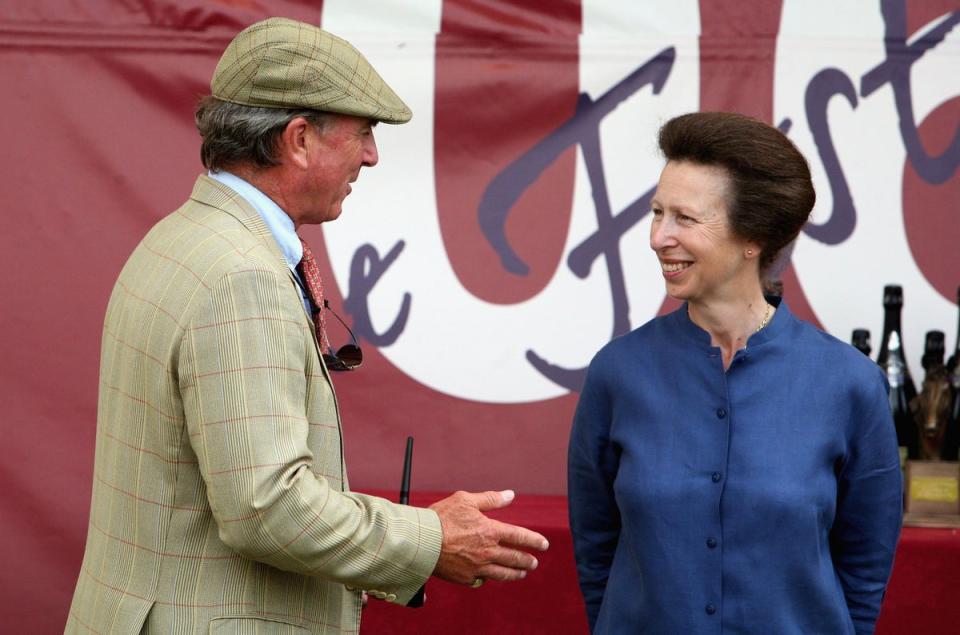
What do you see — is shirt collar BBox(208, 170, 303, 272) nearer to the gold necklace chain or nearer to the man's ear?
the man's ear

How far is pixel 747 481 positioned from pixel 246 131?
0.91 metres

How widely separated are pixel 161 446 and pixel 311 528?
0.23 meters

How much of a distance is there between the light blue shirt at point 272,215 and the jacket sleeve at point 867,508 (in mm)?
891

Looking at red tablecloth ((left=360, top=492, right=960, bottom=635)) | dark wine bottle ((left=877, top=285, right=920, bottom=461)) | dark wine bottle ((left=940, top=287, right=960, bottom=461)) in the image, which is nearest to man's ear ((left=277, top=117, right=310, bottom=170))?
red tablecloth ((left=360, top=492, right=960, bottom=635))

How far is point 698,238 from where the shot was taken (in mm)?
1971

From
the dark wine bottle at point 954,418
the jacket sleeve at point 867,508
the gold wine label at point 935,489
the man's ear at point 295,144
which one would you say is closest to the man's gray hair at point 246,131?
the man's ear at point 295,144

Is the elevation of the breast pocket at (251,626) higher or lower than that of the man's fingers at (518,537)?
lower

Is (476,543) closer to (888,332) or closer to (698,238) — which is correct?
(698,238)

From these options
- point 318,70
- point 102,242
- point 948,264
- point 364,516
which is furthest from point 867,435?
point 102,242

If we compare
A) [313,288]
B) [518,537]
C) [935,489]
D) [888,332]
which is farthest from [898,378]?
[313,288]

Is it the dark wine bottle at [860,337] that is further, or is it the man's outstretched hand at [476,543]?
the dark wine bottle at [860,337]

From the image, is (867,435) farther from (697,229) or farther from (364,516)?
(364,516)

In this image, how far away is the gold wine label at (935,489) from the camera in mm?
2820

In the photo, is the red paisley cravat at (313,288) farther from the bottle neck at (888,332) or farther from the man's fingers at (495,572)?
the bottle neck at (888,332)
